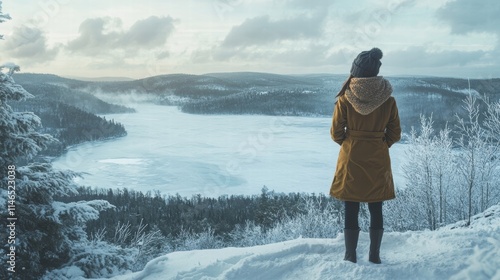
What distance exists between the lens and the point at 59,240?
19.9 ft

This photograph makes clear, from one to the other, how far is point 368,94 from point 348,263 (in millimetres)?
1695

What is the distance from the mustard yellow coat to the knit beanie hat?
23cm

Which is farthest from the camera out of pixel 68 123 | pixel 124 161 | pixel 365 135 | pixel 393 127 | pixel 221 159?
pixel 68 123

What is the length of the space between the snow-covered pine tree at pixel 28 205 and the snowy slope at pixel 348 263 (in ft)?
5.66

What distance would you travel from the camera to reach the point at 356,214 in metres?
4.27

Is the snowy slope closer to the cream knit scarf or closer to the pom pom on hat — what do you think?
the cream knit scarf

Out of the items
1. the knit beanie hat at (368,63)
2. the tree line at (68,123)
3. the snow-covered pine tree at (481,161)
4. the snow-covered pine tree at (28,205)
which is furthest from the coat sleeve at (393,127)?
the tree line at (68,123)

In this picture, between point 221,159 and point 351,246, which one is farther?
point 221,159

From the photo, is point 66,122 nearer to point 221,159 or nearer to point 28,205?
point 221,159

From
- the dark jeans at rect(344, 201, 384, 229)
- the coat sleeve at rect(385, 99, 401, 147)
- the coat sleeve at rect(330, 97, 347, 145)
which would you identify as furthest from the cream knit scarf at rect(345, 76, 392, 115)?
the dark jeans at rect(344, 201, 384, 229)

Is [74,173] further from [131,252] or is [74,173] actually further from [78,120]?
[78,120]

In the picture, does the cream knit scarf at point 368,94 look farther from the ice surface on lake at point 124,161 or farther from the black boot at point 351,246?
the ice surface on lake at point 124,161

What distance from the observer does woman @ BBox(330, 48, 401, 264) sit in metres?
4.04

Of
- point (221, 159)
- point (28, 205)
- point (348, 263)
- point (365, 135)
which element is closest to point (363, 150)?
point (365, 135)
